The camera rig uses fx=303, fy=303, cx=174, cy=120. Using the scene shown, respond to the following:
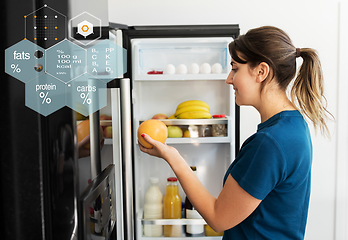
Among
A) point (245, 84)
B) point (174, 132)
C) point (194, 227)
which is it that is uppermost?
point (245, 84)

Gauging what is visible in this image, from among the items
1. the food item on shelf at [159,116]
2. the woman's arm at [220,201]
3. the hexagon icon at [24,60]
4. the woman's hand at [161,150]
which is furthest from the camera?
the food item on shelf at [159,116]

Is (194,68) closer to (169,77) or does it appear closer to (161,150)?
(169,77)

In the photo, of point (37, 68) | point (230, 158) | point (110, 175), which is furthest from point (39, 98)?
point (230, 158)

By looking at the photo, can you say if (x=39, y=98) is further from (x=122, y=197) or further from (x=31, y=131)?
(x=122, y=197)

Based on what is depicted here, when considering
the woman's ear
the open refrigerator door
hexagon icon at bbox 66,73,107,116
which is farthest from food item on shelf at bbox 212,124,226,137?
hexagon icon at bbox 66,73,107,116

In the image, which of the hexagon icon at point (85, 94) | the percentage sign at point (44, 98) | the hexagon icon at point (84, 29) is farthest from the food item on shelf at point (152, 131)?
the percentage sign at point (44, 98)

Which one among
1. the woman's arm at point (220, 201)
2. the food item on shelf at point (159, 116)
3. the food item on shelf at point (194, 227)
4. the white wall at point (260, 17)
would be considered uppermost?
the white wall at point (260, 17)

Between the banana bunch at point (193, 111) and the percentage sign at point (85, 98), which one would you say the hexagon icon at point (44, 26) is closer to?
the percentage sign at point (85, 98)

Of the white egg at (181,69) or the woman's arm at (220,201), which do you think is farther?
the white egg at (181,69)

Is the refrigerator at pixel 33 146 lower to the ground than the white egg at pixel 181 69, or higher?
lower

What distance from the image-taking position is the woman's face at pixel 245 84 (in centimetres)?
91
